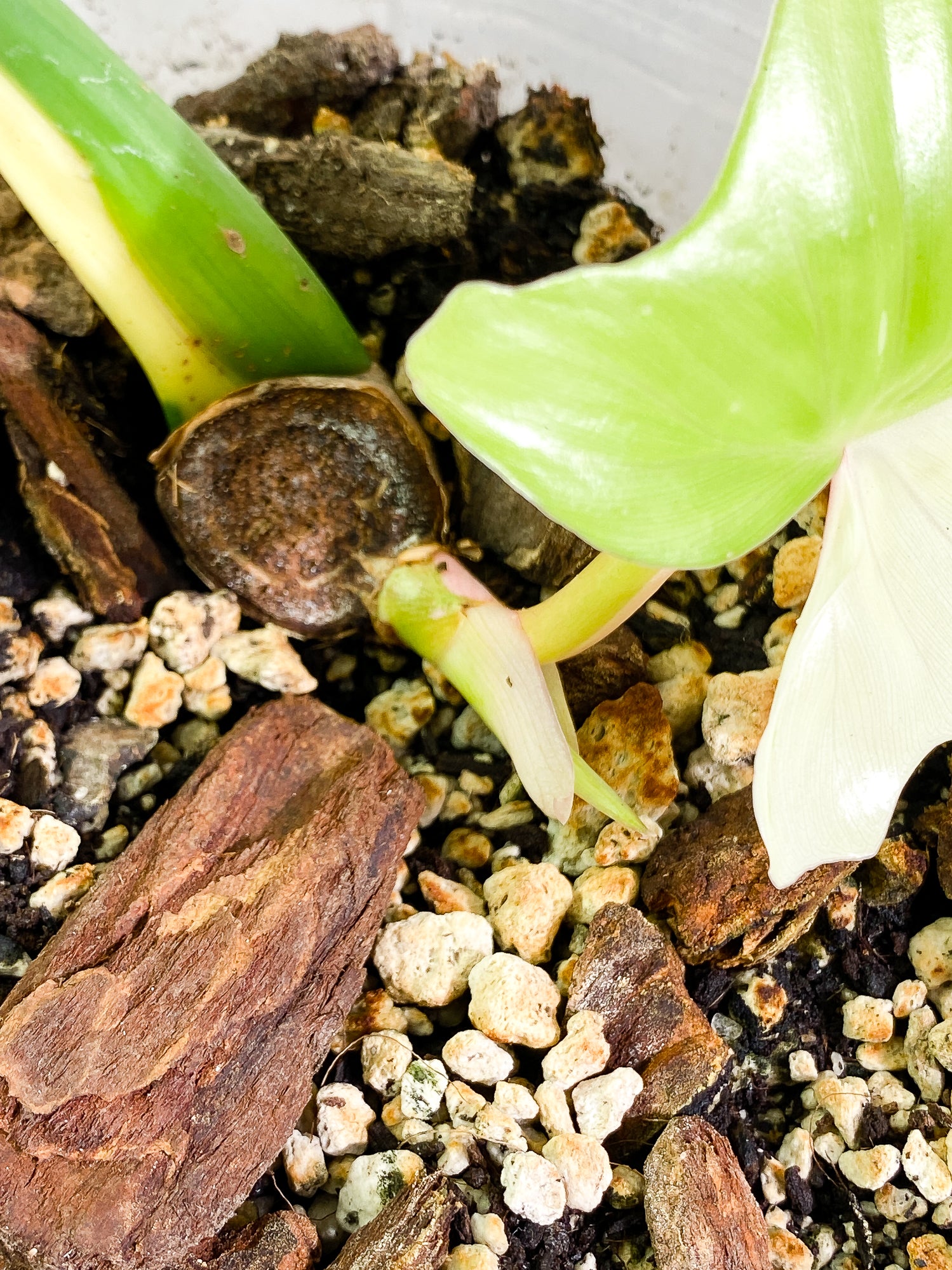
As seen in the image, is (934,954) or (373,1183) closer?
(373,1183)

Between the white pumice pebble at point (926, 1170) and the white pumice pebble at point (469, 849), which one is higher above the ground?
the white pumice pebble at point (469, 849)

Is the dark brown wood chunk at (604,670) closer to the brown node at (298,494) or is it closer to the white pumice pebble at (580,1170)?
the brown node at (298,494)

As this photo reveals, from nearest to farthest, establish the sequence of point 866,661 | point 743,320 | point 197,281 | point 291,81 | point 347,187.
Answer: point 743,320, point 866,661, point 197,281, point 347,187, point 291,81

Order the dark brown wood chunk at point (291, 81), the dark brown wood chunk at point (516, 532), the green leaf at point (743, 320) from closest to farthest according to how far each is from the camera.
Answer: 1. the green leaf at point (743, 320)
2. the dark brown wood chunk at point (516, 532)
3. the dark brown wood chunk at point (291, 81)

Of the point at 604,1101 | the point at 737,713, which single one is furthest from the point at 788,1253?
the point at 737,713

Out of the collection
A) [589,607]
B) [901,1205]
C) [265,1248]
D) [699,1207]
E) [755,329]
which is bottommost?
[901,1205]

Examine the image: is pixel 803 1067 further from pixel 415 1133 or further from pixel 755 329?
pixel 755 329

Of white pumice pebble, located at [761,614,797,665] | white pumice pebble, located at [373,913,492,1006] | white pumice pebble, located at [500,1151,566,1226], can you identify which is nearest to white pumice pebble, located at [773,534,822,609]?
white pumice pebble, located at [761,614,797,665]

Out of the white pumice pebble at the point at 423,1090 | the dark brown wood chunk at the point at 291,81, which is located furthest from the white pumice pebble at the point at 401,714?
the dark brown wood chunk at the point at 291,81
